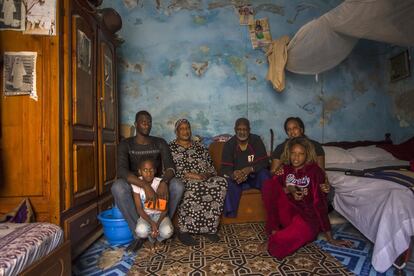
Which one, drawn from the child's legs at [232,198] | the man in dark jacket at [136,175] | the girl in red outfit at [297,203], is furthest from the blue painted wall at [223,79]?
the girl in red outfit at [297,203]

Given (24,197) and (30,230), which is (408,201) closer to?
(30,230)

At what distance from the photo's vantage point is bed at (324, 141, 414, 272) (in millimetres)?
A: 1622

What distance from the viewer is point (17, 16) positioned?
1718mm

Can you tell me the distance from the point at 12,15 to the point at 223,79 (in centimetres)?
243

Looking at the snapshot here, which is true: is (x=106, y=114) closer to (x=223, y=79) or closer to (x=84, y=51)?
(x=84, y=51)

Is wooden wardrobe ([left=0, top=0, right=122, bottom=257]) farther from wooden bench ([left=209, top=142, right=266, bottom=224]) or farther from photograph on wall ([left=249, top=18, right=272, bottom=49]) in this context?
photograph on wall ([left=249, top=18, right=272, bottom=49])

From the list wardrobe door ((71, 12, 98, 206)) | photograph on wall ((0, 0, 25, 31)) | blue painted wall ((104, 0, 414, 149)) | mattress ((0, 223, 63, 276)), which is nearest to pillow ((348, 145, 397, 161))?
blue painted wall ((104, 0, 414, 149))

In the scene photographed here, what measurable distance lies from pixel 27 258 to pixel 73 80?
128 centimetres

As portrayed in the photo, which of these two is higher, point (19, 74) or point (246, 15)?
point (246, 15)

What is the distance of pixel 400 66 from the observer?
3605 millimetres

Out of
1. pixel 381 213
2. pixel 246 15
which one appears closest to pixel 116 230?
pixel 381 213

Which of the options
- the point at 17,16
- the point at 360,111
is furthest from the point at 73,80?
the point at 360,111

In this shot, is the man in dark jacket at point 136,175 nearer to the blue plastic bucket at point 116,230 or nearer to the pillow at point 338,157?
the blue plastic bucket at point 116,230

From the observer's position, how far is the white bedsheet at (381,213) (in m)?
1.62
